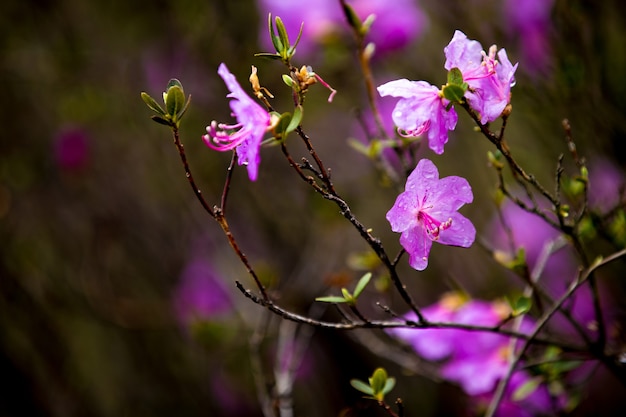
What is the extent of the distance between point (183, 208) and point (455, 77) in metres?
1.54

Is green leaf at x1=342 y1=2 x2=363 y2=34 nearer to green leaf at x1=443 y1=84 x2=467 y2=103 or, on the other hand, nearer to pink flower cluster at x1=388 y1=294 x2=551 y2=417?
green leaf at x1=443 y1=84 x2=467 y2=103

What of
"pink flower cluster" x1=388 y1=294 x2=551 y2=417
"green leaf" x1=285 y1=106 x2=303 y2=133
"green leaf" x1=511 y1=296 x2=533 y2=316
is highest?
"green leaf" x1=285 y1=106 x2=303 y2=133

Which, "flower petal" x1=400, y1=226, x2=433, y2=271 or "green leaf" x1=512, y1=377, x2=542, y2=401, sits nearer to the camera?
"flower petal" x1=400, y1=226, x2=433, y2=271

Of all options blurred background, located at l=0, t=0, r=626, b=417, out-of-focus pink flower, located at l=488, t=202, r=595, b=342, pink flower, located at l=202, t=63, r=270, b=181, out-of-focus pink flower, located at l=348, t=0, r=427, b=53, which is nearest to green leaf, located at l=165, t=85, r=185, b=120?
pink flower, located at l=202, t=63, r=270, b=181

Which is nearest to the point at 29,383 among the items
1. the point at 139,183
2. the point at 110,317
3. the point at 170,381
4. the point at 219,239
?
the point at 110,317

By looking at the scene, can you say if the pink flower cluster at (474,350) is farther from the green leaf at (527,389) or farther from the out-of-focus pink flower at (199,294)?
the out-of-focus pink flower at (199,294)

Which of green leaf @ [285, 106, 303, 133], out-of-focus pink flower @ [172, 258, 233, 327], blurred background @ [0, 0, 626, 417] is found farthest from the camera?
out-of-focus pink flower @ [172, 258, 233, 327]

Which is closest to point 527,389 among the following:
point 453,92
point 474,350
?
point 474,350

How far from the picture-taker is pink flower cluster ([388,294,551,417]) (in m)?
0.92

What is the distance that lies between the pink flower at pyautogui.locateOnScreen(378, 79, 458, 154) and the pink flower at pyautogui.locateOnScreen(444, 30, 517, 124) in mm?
29

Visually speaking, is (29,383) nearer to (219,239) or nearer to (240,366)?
(240,366)

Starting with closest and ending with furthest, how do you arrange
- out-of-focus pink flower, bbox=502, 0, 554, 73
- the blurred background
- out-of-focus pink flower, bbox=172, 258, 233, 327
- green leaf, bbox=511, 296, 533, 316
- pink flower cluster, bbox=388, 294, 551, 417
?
green leaf, bbox=511, 296, 533, 316, pink flower cluster, bbox=388, 294, 551, 417, out-of-focus pink flower, bbox=502, 0, 554, 73, the blurred background, out-of-focus pink flower, bbox=172, 258, 233, 327

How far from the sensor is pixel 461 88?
541 mm

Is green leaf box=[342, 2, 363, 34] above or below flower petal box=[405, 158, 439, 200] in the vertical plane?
above
